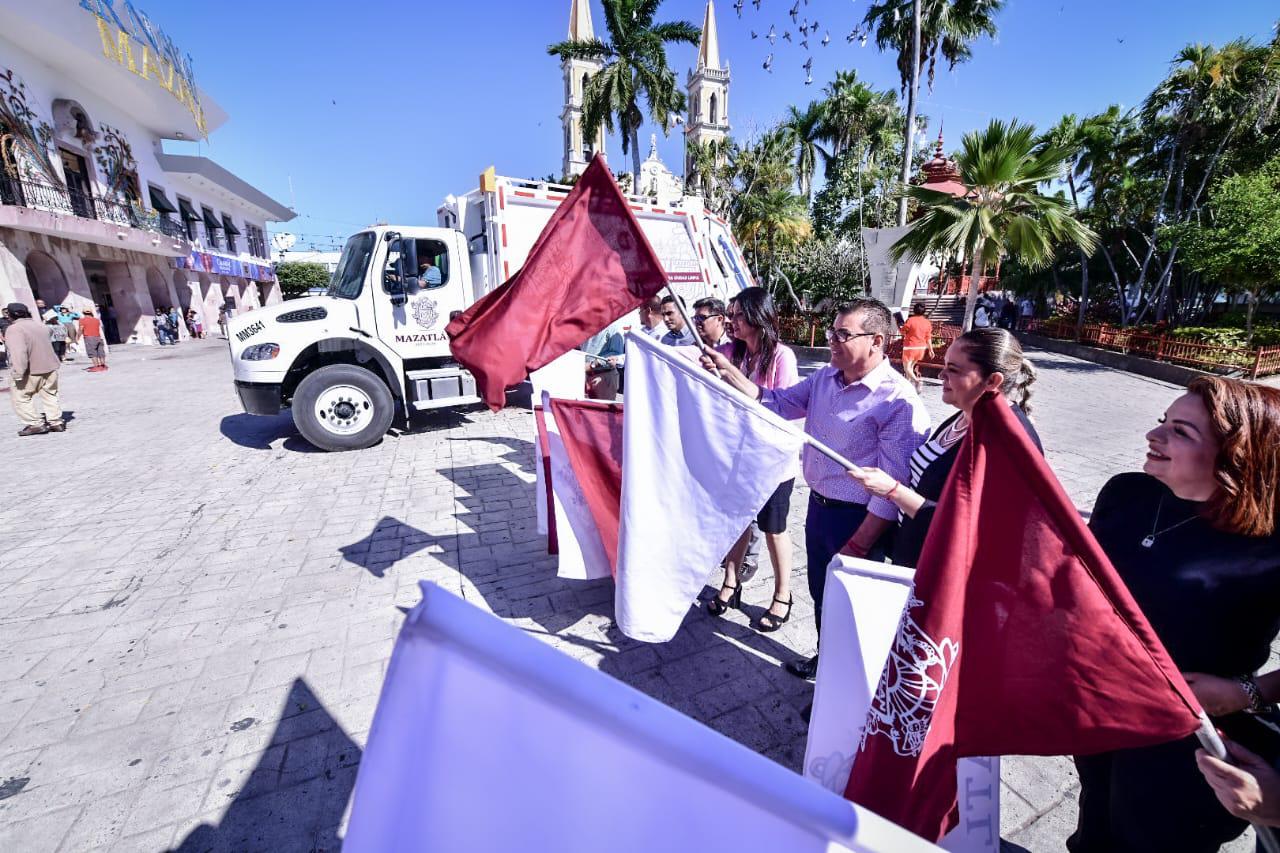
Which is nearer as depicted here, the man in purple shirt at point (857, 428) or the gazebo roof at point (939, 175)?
the man in purple shirt at point (857, 428)

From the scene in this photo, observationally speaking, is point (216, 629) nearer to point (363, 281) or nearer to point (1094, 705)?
A: point (1094, 705)

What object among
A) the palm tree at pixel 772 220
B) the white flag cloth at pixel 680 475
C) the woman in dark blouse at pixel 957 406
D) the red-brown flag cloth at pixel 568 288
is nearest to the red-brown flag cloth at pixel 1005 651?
the woman in dark blouse at pixel 957 406

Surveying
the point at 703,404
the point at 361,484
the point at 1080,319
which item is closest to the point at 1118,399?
the point at 1080,319

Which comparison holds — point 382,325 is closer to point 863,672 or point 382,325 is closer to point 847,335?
point 847,335

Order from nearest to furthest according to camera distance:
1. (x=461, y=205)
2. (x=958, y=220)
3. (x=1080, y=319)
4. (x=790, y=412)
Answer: (x=790, y=412) → (x=461, y=205) → (x=958, y=220) → (x=1080, y=319)

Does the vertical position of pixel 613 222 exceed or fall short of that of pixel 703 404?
it exceeds it

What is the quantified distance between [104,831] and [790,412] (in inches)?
137

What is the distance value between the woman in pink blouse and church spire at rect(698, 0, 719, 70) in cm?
6883

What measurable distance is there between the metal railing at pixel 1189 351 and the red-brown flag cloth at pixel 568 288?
14987 millimetres

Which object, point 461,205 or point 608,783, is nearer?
point 608,783

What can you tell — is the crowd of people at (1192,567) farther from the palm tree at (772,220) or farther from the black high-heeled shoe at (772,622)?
the palm tree at (772,220)

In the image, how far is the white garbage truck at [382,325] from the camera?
6.75 m

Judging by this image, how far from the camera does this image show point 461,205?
27.0ft

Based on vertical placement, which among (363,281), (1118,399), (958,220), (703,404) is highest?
(958,220)
